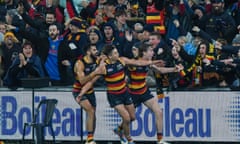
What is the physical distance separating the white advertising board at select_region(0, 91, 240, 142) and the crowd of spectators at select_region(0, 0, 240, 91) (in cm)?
34

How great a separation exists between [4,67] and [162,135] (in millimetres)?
3995

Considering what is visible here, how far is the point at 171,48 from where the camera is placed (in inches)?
754

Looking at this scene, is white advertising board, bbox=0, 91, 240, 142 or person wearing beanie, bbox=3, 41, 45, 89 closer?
white advertising board, bbox=0, 91, 240, 142

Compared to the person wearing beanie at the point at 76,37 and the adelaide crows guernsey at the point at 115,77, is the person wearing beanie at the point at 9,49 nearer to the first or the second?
the person wearing beanie at the point at 76,37

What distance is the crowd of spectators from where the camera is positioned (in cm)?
1864

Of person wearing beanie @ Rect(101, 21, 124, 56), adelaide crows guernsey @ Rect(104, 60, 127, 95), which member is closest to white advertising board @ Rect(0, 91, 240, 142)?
adelaide crows guernsey @ Rect(104, 60, 127, 95)

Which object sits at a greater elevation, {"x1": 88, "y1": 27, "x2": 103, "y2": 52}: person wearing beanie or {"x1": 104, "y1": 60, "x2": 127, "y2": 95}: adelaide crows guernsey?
{"x1": 88, "y1": 27, "x2": 103, "y2": 52}: person wearing beanie

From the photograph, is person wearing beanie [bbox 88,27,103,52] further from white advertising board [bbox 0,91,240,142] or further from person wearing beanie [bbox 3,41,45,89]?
person wearing beanie [bbox 3,41,45,89]

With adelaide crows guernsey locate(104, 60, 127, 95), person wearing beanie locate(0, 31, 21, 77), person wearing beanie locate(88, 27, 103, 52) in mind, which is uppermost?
person wearing beanie locate(88, 27, 103, 52)

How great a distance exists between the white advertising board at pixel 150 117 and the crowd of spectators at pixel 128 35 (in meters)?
0.34

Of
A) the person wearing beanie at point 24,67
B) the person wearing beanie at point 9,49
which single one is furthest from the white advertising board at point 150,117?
the person wearing beanie at point 9,49

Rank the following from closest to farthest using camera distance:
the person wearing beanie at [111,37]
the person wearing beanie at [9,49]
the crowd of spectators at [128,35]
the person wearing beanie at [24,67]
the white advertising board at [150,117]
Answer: the white advertising board at [150,117], the crowd of spectators at [128,35], the person wearing beanie at [24,67], the person wearing beanie at [111,37], the person wearing beanie at [9,49]

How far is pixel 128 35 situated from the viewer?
19750 mm

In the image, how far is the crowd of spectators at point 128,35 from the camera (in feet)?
61.2
